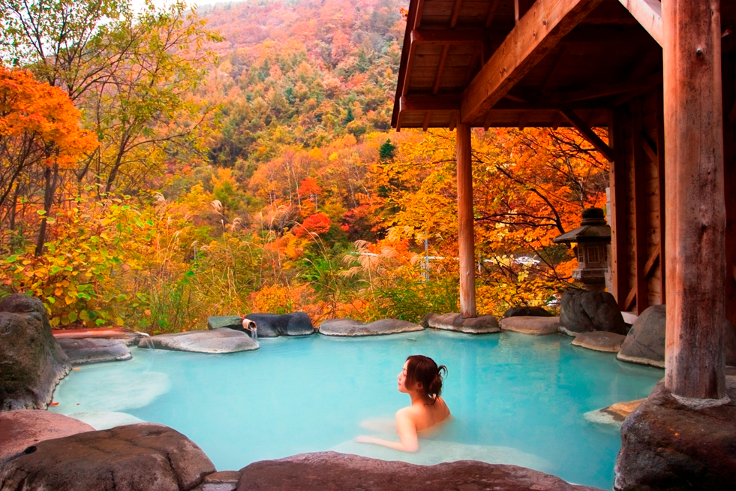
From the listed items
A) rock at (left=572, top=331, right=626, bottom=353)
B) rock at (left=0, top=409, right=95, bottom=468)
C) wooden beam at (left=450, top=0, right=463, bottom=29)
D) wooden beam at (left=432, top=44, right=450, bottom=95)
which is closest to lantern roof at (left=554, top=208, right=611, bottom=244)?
rock at (left=572, top=331, right=626, bottom=353)

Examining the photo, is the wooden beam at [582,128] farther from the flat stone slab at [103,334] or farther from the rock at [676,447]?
the flat stone slab at [103,334]

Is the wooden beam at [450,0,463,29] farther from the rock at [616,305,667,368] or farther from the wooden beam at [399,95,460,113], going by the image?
the rock at [616,305,667,368]

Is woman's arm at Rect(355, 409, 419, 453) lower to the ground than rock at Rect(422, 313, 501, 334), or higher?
lower

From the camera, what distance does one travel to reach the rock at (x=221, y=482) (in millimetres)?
2074

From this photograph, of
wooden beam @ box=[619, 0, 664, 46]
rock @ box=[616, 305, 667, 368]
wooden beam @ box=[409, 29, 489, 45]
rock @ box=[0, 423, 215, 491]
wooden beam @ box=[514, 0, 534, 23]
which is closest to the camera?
rock @ box=[0, 423, 215, 491]

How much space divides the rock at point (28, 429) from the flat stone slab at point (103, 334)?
2.83 m

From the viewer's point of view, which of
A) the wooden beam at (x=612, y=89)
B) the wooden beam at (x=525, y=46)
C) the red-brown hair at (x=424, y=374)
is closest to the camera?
the red-brown hair at (x=424, y=374)

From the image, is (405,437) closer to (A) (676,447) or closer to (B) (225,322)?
(A) (676,447)

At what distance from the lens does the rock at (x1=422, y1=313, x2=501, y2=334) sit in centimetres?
612

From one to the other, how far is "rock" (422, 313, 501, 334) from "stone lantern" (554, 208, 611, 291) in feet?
4.28

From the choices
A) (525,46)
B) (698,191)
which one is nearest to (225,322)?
(525,46)

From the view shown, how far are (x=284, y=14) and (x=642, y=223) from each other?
59.4 m

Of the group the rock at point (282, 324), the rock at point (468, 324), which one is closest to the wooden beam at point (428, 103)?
the rock at point (468, 324)

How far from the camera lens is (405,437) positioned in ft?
9.94
